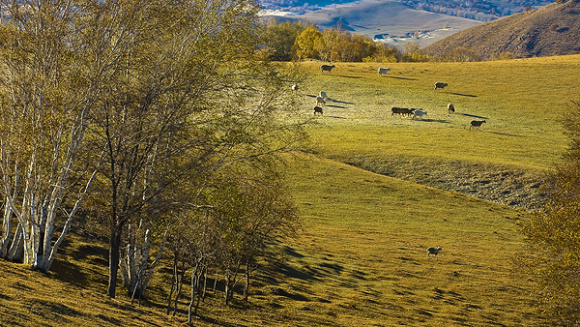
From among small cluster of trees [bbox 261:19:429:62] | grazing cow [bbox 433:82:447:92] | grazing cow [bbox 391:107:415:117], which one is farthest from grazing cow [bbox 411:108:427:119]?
small cluster of trees [bbox 261:19:429:62]

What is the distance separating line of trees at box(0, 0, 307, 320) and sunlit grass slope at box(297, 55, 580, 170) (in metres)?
29.0

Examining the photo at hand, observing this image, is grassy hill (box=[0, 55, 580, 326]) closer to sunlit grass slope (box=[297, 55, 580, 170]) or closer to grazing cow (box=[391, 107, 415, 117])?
sunlit grass slope (box=[297, 55, 580, 170])

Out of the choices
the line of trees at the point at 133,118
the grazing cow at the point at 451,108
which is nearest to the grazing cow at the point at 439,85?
the grazing cow at the point at 451,108

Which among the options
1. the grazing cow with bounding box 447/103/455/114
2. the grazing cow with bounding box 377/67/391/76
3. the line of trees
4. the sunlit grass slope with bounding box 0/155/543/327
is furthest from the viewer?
the grazing cow with bounding box 377/67/391/76

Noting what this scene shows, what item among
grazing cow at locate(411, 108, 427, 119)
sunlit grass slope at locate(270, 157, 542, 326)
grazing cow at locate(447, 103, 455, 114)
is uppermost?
grazing cow at locate(447, 103, 455, 114)

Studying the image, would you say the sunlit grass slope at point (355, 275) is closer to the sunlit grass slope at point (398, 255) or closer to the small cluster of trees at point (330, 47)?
the sunlit grass slope at point (398, 255)

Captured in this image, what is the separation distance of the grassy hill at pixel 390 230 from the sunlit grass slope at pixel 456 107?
332mm

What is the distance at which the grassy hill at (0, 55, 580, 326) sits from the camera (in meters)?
24.0

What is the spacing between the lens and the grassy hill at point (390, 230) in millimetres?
23969

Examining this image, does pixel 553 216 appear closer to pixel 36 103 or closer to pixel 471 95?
pixel 36 103

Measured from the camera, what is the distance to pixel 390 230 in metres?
45.2

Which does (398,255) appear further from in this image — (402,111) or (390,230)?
(402,111)

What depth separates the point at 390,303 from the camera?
31.4 m

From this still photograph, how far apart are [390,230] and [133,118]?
29.5 metres
